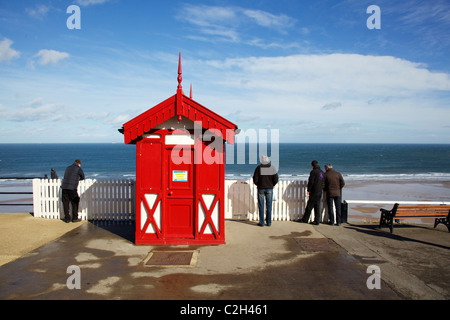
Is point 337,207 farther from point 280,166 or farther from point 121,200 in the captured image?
point 280,166

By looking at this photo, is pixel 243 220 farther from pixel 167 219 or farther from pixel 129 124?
pixel 129 124

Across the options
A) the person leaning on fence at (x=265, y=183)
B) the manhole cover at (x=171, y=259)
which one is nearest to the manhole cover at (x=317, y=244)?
the person leaning on fence at (x=265, y=183)

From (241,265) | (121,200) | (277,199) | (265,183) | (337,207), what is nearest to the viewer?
(241,265)

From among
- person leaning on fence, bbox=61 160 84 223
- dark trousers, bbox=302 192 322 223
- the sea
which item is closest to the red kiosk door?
person leaning on fence, bbox=61 160 84 223

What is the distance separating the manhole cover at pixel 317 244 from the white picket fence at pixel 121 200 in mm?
2150

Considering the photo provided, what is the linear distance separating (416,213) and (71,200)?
1020 centimetres

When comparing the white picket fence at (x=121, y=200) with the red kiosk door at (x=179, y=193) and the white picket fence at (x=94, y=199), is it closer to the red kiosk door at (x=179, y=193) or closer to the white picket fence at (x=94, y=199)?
the white picket fence at (x=94, y=199)

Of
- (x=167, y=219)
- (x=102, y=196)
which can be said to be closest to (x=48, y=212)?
(x=102, y=196)

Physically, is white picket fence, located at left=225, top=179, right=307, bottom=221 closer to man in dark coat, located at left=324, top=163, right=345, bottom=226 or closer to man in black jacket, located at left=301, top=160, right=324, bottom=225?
man in black jacket, located at left=301, top=160, right=324, bottom=225

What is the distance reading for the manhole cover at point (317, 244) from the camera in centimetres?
723

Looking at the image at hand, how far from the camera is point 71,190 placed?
9523mm

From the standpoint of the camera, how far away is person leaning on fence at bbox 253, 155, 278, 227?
9273mm

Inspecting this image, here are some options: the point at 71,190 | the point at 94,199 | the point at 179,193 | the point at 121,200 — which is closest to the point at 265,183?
the point at 179,193
